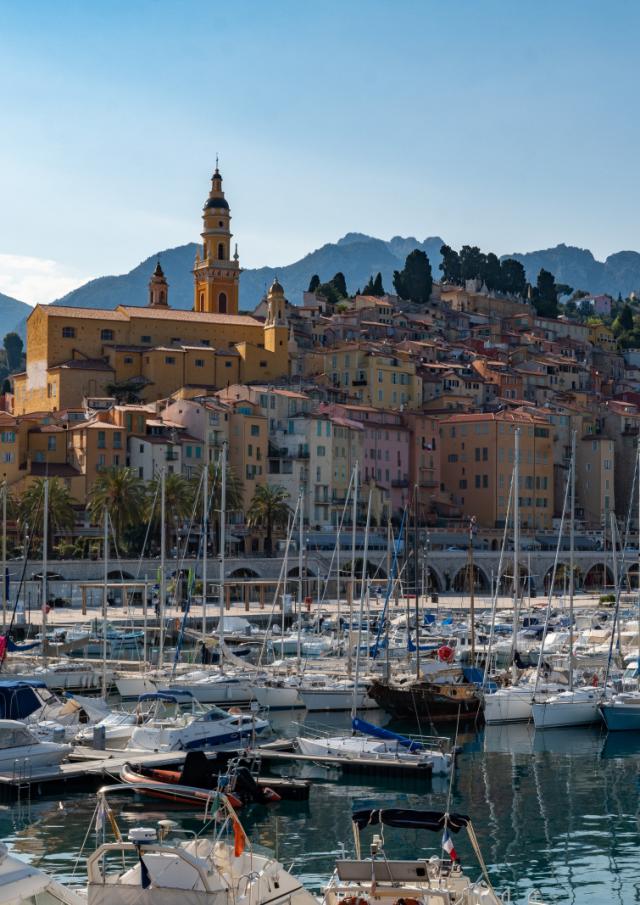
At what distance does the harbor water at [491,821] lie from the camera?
27906 mm

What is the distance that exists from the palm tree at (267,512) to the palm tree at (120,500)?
9701mm

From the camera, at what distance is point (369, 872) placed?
1908 cm

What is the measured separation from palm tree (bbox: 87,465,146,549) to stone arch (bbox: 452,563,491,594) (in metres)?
25.0

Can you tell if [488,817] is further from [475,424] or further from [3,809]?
[475,424]

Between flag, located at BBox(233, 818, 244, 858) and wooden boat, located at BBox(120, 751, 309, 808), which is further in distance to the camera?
wooden boat, located at BBox(120, 751, 309, 808)

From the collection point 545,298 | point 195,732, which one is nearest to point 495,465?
point 195,732

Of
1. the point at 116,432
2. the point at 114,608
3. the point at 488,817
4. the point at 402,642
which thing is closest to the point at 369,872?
the point at 488,817

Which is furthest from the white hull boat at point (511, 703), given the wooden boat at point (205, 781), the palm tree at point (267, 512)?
the palm tree at point (267, 512)

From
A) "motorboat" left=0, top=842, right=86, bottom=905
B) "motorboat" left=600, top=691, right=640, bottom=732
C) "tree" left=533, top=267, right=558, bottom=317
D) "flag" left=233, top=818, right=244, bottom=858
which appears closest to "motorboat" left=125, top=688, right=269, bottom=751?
"motorboat" left=600, top=691, right=640, bottom=732

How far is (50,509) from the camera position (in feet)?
273

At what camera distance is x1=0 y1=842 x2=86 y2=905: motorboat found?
1692 centimetres

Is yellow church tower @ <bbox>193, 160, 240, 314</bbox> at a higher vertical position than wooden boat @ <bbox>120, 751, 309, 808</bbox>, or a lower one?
higher

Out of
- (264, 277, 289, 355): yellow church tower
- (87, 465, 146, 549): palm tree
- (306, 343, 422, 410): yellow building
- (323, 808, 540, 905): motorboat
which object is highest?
(264, 277, 289, 355): yellow church tower

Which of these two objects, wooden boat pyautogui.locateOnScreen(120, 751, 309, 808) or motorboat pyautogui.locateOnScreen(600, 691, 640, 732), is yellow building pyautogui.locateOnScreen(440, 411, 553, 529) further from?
wooden boat pyautogui.locateOnScreen(120, 751, 309, 808)
